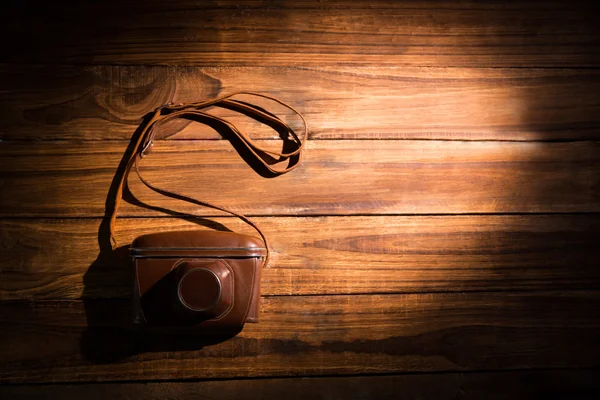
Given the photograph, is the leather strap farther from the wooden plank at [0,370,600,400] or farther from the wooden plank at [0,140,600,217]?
the wooden plank at [0,370,600,400]

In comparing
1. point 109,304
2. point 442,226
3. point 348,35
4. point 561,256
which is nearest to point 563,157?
point 561,256

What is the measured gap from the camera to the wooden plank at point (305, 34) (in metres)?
1.29

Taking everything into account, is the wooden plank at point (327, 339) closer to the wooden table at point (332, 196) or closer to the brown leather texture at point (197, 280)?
the wooden table at point (332, 196)

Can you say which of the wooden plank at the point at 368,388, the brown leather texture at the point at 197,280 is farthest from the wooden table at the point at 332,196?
the brown leather texture at the point at 197,280

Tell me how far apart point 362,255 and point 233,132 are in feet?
1.40

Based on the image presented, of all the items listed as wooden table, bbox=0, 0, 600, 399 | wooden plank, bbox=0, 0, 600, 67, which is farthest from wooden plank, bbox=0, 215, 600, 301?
wooden plank, bbox=0, 0, 600, 67

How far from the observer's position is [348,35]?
4.39 ft

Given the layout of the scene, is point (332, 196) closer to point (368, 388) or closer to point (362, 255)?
point (362, 255)

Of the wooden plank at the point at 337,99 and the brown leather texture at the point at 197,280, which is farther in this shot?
the wooden plank at the point at 337,99

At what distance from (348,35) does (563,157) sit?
615 millimetres

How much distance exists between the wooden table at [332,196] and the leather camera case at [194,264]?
4.4 inches

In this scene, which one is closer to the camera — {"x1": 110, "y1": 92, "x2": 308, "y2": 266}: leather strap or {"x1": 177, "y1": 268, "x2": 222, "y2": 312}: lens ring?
{"x1": 177, "y1": 268, "x2": 222, "y2": 312}: lens ring

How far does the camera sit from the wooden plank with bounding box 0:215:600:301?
49.4 inches

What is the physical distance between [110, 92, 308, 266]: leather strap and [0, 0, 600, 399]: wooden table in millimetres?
26
